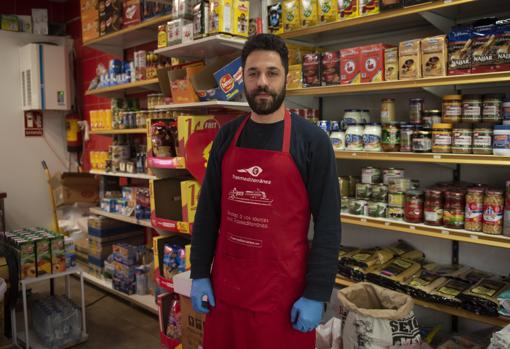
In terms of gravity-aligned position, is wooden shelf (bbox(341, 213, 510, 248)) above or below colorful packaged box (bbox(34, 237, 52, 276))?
above

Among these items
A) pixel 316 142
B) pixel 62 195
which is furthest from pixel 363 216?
pixel 62 195

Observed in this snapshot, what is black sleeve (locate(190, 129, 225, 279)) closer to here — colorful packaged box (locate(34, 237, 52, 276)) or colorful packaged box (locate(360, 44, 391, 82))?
colorful packaged box (locate(360, 44, 391, 82))

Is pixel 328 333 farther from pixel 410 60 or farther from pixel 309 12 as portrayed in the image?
pixel 309 12

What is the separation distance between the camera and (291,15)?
3.05 metres

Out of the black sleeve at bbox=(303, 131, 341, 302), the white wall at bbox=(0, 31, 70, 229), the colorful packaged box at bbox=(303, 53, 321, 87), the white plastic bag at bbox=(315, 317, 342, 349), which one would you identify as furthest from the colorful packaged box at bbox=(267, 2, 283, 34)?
the white wall at bbox=(0, 31, 70, 229)

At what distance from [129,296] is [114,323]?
356 mm

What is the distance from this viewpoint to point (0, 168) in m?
5.68

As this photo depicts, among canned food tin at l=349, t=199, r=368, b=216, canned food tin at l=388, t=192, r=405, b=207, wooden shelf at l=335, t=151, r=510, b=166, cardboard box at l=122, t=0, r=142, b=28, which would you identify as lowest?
canned food tin at l=349, t=199, r=368, b=216

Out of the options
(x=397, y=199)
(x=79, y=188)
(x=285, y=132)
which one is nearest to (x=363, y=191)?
(x=397, y=199)

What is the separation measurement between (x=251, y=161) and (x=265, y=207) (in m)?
0.20

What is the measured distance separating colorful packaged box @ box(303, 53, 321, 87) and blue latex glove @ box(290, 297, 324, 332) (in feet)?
5.46

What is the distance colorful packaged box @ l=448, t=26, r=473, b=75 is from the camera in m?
2.33

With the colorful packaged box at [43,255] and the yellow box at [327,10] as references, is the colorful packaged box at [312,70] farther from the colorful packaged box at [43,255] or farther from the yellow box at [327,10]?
the colorful packaged box at [43,255]

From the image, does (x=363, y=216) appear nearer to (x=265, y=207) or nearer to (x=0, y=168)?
(x=265, y=207)
